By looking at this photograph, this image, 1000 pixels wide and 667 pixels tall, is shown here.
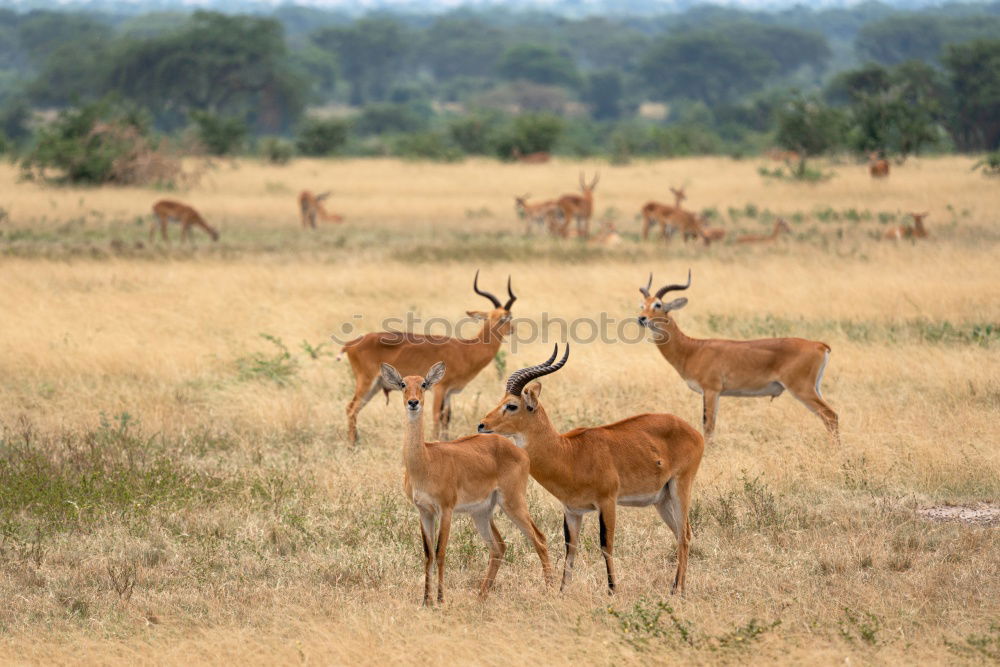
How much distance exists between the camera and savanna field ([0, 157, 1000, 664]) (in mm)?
5547

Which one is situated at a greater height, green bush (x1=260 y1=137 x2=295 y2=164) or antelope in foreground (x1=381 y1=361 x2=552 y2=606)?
green bush (x1=260 y1=137 x2=295 y2=164)

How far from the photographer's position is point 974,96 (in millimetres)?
38625

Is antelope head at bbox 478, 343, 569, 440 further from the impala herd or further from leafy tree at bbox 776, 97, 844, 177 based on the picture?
leafy tree at bbox 776, 97, 844, 177

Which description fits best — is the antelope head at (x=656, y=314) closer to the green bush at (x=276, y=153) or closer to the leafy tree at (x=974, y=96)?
the green bush at (x=276, y=153)

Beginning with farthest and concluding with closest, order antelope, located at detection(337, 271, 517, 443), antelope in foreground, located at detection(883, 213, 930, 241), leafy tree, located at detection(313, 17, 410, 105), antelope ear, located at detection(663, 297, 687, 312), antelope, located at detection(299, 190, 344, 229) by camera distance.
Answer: leafy tree, located at detection(313, 17, 410, 105) < antelope, located at detection(299, 190, 344, 229) < antelope in foreground, located at detection(883, 213, 930, 241) < antelope ear, located at detection(663, 297, 687, 312) < antelope, located at detection(337, 271, 517, 443)

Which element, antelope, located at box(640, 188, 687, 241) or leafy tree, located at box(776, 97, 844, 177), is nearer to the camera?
antelope, located at box(640, 188, 687, 241)

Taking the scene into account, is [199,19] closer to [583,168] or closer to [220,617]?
[583,168]

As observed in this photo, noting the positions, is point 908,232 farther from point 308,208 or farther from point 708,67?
point 708,67

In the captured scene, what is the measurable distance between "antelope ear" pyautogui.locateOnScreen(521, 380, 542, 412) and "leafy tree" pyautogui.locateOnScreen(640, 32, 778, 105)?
7293 centimetres

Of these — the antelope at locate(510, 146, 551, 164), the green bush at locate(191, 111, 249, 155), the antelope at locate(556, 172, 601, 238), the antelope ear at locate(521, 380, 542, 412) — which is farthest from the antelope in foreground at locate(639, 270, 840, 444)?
the green bush at locate(191, 111, 249, 155)

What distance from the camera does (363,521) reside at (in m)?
7.05

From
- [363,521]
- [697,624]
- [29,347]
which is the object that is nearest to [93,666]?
[363,521]

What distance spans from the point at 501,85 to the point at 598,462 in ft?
246

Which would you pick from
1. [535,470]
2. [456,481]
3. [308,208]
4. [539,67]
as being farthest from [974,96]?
[539,67]
